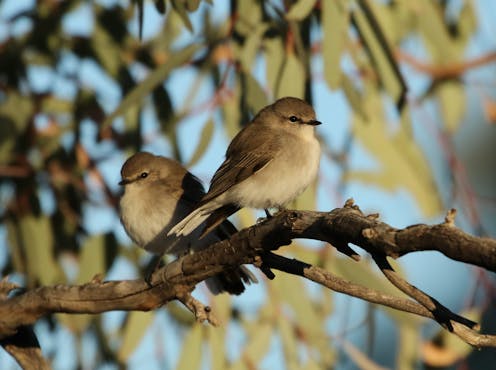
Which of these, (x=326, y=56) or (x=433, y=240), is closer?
(x=433, y=240)

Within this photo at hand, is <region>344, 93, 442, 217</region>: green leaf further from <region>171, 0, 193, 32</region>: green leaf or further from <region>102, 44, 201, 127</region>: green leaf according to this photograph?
<region>171, 0, 193, 32</region>: green leaf

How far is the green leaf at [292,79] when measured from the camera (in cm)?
371

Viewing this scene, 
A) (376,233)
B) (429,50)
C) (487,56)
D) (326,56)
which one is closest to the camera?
(376,233)

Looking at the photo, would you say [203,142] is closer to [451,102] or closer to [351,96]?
[351,96]

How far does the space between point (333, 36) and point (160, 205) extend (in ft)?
3.25

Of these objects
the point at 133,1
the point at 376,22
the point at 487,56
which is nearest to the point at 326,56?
the point at 376,22

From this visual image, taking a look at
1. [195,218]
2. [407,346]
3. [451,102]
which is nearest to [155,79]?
[195,218]

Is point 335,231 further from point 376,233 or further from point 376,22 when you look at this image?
point 376,22

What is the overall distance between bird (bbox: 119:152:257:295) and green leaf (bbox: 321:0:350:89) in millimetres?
675

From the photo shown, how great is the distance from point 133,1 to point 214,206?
1.19 m

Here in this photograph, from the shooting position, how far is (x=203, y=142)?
12.1 feet

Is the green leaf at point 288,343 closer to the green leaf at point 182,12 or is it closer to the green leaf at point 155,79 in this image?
the green leaf at point 155,79

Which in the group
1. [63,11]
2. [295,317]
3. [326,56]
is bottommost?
[295,317]

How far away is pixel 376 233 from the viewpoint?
2.00 meters
